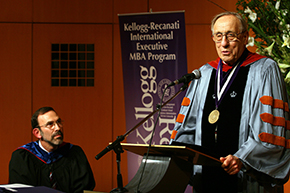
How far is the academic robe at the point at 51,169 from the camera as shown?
2.95 meters

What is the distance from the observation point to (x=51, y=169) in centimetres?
298

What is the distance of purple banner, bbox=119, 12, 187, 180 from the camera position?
4.39 m

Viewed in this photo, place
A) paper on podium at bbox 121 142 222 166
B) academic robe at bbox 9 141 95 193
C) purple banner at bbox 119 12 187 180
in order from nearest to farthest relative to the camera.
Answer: paper on podium at bbox 121 142 222 166
academic robe at bbox 9 141 95 193
purple banner at bbox 119 12 187 180

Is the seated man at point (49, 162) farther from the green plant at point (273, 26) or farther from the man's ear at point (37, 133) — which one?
the green plant at point (273, 26)

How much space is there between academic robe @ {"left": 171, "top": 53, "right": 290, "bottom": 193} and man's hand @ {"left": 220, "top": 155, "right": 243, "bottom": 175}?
0.08 meters

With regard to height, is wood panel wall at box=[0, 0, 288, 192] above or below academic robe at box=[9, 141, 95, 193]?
above

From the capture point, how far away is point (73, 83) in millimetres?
5566

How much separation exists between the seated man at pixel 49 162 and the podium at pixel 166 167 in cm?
148

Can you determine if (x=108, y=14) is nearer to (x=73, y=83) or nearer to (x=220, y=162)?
(x=73, y=83)

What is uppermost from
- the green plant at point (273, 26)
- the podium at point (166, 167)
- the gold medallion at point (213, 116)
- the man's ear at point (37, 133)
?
the green plant at point (273, 26)

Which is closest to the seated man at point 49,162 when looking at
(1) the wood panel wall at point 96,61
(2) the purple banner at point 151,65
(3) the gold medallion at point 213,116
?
(3) the gold medallion at point 213,116

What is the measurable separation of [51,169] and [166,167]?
Answer: 65.2 inches

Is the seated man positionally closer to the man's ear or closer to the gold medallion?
the man's ear

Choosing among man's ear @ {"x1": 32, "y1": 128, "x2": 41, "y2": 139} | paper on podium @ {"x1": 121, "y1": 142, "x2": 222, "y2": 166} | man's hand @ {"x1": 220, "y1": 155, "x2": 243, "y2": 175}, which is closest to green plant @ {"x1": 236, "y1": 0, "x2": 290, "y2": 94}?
man's hand @ {"x1": 220, "y1": 155, "x2": 243, "y2": 175}
